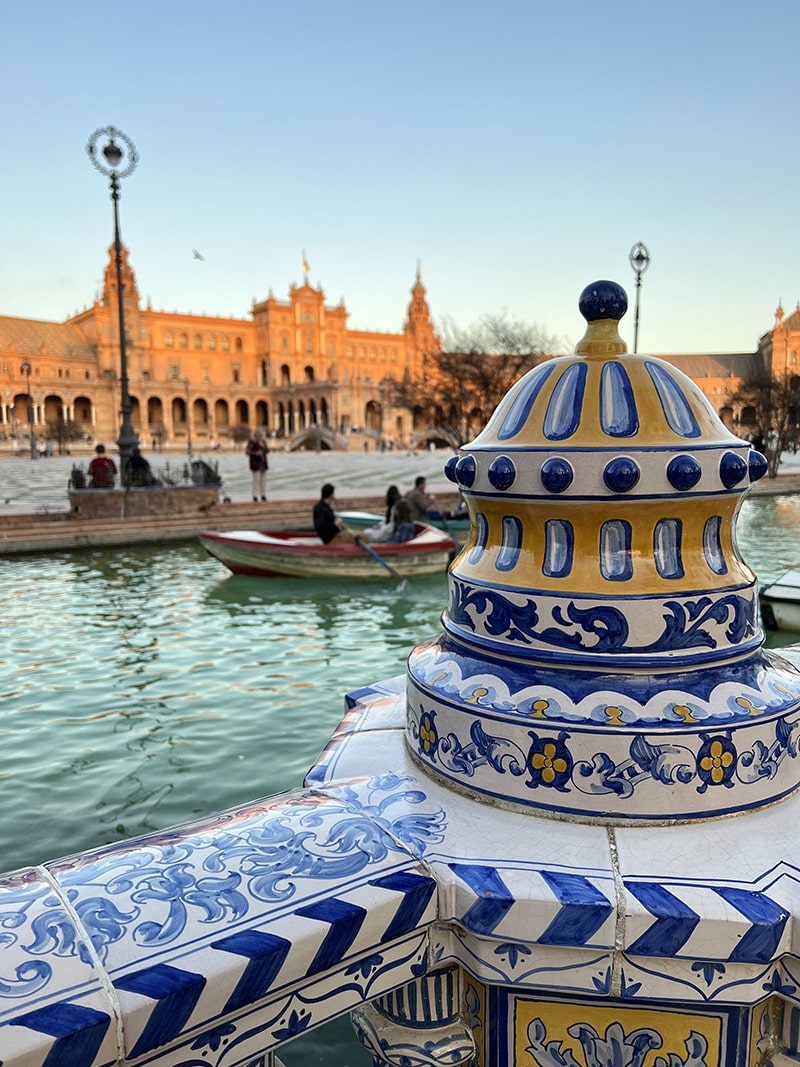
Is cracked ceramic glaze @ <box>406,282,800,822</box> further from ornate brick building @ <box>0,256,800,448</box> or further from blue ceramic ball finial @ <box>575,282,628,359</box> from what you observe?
ornate brick building @ <box>0,256,800,448</box>

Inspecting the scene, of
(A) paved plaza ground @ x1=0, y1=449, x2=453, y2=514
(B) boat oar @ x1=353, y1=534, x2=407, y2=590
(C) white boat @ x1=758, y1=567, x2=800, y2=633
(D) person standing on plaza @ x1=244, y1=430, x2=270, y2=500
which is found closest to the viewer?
(C) white boat @ x1=758, y1=567, x2=800, y2=633

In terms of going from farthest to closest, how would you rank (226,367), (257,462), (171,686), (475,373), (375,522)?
(226,367) < (475,373) < (257,462) < (375,522) < (171,686)

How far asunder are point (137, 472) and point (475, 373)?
12.8 metres

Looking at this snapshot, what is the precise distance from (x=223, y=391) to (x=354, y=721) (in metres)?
87.8

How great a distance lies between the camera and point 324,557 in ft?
33.7

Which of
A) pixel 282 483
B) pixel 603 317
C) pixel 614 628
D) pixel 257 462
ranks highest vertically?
pixel 603 317

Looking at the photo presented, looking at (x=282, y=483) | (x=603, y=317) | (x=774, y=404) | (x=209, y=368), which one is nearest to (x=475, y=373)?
(x=282, y=483)

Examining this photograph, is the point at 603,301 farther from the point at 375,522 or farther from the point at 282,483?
the point at 282,483

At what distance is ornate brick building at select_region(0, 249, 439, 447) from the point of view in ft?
250

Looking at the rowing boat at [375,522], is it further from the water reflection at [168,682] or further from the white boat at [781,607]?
the white boat at [781,607]

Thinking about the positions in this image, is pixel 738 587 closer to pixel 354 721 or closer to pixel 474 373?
pixel 354 721

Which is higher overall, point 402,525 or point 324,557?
point 402,525

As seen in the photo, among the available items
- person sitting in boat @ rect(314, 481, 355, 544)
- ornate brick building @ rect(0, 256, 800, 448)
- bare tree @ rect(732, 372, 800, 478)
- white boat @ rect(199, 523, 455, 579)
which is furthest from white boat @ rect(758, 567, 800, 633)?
ornate brick building @ rect(0, 256, 800, 448)

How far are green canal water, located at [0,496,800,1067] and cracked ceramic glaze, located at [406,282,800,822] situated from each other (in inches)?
59.2
